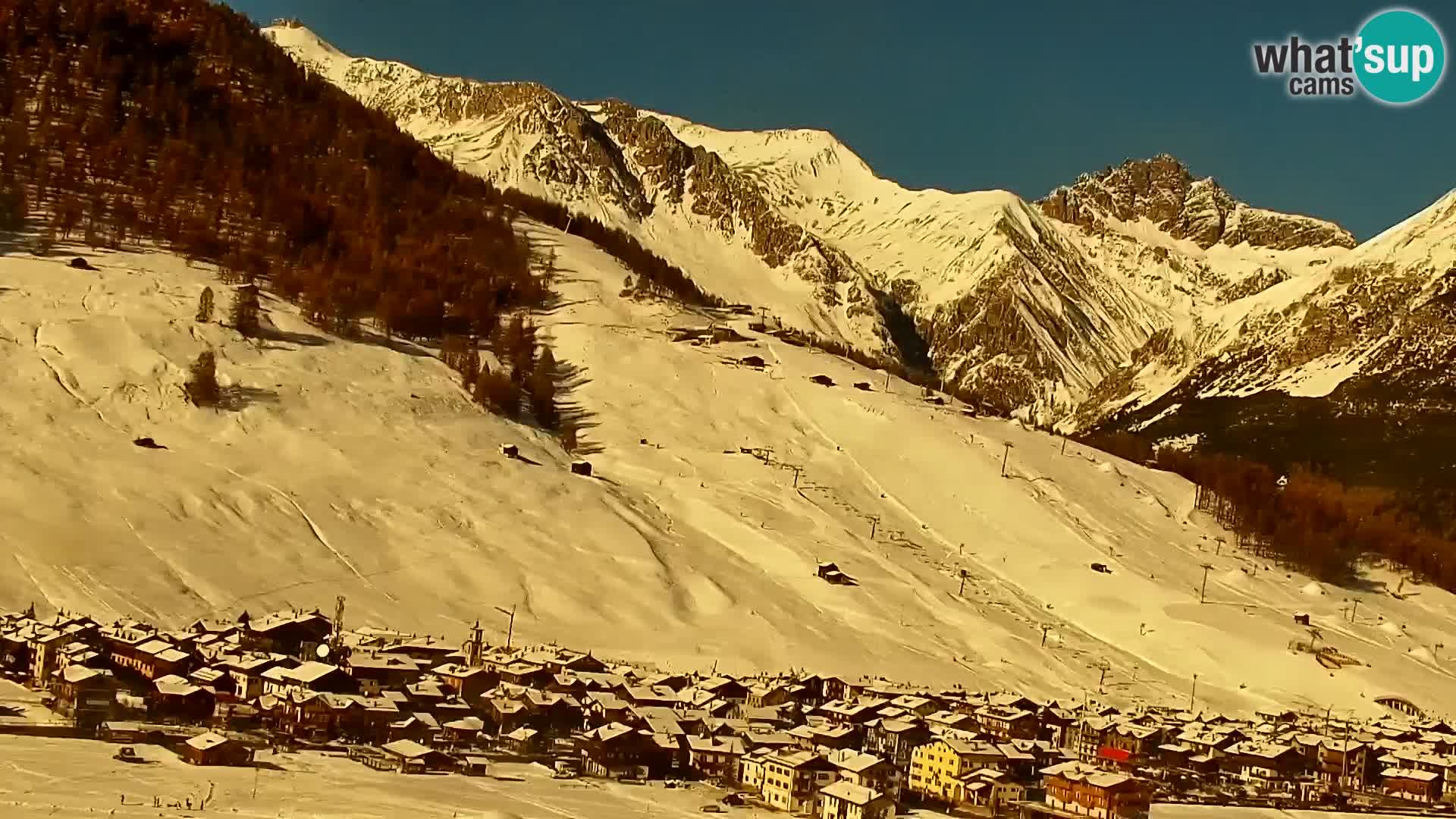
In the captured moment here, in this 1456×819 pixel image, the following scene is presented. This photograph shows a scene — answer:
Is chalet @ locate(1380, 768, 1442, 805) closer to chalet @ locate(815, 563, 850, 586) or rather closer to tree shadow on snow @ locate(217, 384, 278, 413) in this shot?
chalet @ locate(815, 563, 850, 586)

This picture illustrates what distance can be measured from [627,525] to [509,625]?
40.3 feet

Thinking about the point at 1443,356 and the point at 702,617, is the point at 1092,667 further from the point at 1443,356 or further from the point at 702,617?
the point at 1443,356

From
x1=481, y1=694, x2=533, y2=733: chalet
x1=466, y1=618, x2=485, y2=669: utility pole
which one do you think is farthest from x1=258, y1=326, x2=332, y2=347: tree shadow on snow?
x1=481, y1=694, x2=533, y2=733: chalet

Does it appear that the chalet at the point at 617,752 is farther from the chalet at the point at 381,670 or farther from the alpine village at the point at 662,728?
the chalet at the point at 381,670

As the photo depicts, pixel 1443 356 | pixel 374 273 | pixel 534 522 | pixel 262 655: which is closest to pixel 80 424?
pixel 534 522

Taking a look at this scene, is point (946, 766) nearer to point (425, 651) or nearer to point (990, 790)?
point (990, 790)

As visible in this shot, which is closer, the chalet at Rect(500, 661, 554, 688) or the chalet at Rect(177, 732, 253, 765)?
the chalet at Rect(177, 732, 253, 765)

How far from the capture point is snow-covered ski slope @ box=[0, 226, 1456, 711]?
5356cm

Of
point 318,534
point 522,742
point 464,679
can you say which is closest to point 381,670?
point 464,679

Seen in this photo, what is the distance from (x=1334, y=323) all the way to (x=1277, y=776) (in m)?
159

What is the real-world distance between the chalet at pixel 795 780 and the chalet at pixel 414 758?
6.77 meters

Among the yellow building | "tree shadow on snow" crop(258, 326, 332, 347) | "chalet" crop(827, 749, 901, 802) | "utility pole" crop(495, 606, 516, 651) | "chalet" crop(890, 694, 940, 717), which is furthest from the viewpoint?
"tree shadow on snow" crop(258, 326, 332, 347)

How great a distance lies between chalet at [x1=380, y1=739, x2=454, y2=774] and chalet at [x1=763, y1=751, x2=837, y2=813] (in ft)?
22.2

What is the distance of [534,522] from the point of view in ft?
208
